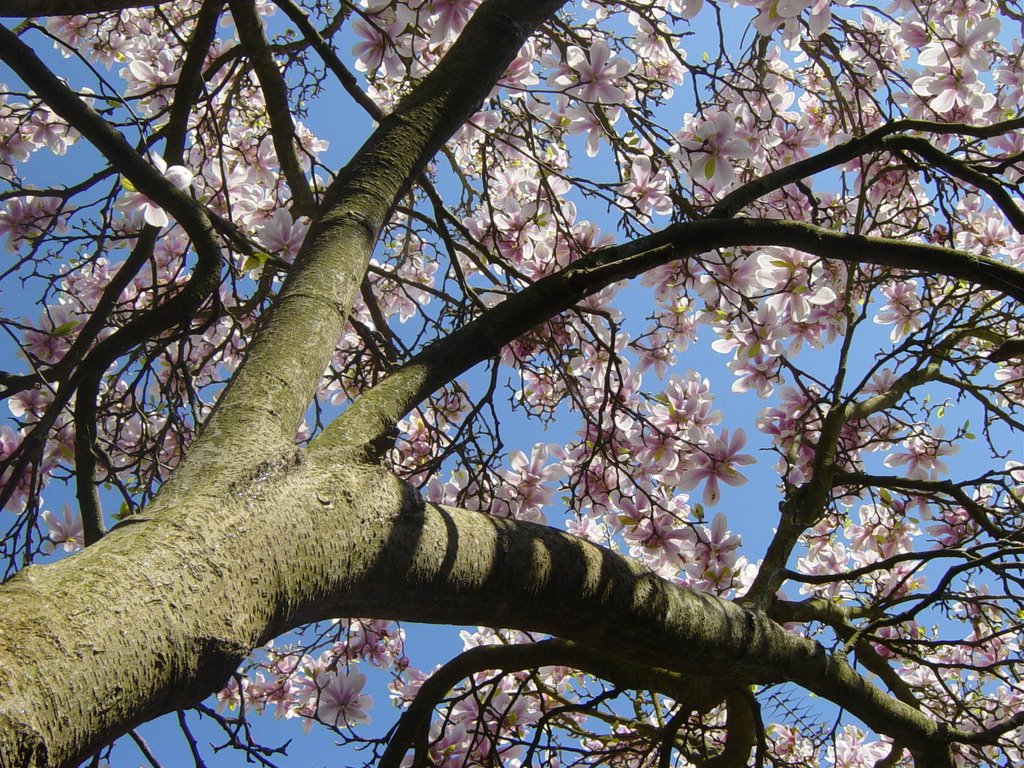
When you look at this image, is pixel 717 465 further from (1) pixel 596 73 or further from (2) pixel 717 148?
(1) pixel 596 73

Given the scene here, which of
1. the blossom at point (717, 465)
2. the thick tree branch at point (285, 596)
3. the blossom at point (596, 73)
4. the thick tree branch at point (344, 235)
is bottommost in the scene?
the thick tree branch at point (285, 596)

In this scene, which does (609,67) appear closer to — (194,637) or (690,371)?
(690,371)

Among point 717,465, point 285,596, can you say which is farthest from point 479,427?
point 285,596

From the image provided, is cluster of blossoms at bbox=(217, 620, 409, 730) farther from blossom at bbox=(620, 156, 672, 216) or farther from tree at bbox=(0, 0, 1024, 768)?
blossom at bbox=(620, 156, 672, 216)

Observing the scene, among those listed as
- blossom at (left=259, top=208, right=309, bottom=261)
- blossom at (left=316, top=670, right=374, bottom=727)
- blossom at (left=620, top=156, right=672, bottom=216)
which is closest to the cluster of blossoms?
blossom at (left=316, top=670, right=374, bottom=727)

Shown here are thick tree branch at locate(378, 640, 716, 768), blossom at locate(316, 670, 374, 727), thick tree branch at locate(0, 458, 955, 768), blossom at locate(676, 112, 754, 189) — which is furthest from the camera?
blossom at locate(316, 670, 374, 727)

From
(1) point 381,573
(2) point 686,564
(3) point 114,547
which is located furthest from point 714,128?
(3) point 114,547

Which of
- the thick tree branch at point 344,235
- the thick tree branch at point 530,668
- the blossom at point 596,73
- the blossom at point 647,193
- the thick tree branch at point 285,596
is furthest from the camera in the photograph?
the blossom at point 647,193

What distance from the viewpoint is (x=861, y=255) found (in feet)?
5.10

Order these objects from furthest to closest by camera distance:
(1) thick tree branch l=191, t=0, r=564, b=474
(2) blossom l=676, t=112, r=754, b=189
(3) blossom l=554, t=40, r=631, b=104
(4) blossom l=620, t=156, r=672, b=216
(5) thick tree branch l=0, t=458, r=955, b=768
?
(4) blossom l=620, t=156, r=672, b=216
(3) blossom l=554, t=40, r=631, b=104
(2) blossom l=676, t=112, r=754, b=189
(1) thick tree branch l=191, t=0, r=564, b=474
(5) thick tree branch l=0, t=458, r=955, b=768

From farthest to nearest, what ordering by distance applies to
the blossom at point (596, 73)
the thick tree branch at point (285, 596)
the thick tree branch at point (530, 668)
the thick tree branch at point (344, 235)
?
the blossom at point (596, 73), the thick tree branch at point (530, 668), the thick tree branch at point (344, 235), the thick tree branch at point (285, 596)

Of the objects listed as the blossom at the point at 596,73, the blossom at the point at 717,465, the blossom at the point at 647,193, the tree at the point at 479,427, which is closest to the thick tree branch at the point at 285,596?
the tree at the point at 479,427

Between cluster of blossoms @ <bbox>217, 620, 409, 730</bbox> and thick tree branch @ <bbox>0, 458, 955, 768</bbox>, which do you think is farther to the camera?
cluster of blossoms @ <bbox>217, 620, 409, 730</bbox>

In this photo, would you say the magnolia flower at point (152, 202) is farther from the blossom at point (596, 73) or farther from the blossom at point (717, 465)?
the blossom at point (717, 465)
